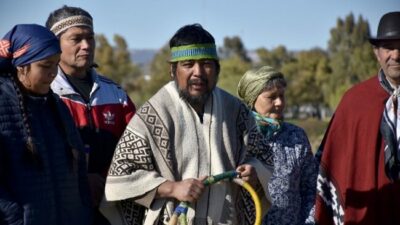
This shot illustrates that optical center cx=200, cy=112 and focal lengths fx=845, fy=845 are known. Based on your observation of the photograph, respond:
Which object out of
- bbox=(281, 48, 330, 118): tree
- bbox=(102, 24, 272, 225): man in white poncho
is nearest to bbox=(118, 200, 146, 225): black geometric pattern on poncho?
bbox=(102, 24, 272, 225): man in white poncho

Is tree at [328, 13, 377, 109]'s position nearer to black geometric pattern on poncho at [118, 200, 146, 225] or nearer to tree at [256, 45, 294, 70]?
A: tree at [256, 45, 294, 70]

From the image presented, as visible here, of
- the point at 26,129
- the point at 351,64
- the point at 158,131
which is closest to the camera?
the point at 26,129

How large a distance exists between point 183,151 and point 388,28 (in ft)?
5.03

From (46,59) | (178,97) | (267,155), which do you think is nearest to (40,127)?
(46,59)

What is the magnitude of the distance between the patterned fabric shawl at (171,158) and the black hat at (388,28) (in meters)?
1.13

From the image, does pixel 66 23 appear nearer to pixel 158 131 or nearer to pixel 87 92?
pixel 87 92

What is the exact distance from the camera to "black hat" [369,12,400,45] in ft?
16.6

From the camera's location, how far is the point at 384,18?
5.20 m

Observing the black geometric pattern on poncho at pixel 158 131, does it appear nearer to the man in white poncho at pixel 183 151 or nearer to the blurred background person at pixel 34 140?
the man in white poncho at pixel 183 151

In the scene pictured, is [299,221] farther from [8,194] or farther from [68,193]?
[8,194]

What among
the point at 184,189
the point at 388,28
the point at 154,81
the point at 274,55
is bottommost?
the point at 154,81

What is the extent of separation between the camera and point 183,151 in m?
4.51

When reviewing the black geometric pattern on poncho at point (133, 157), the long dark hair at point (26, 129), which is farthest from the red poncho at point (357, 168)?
the long dark hair at point (26, 129)

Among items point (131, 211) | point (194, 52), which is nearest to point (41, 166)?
point (131, 211)
